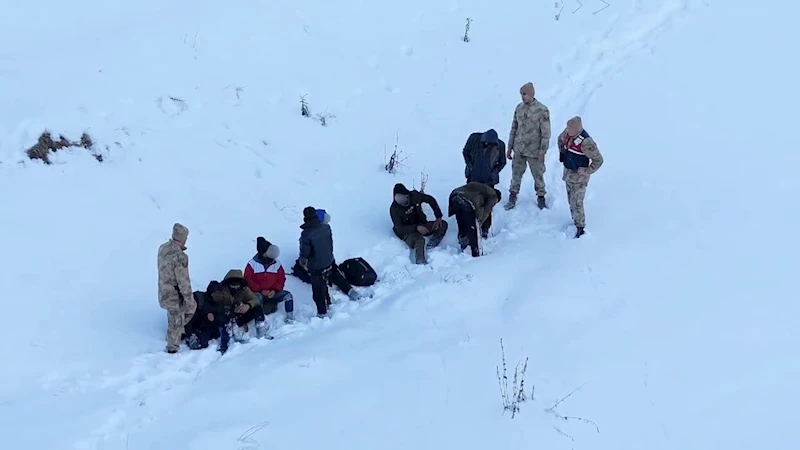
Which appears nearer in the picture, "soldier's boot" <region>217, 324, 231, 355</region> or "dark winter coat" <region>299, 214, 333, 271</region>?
"soldier's boot" <region>217, 324, 231, 355</region>

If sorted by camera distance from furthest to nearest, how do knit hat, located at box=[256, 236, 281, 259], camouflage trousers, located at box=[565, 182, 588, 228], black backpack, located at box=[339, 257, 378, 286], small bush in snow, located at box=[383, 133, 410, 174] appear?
1. small bush in snow, located at box=[383, 133, 410, 174]
2. camouflage trousers, located at box=[565, 182, 588, 228]
3. black backpack, located at box=[339, 257, 378, 286]
4. knit hat, located at box=[256, 236, 281, 259]

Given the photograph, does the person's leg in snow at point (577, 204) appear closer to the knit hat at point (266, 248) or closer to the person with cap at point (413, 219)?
the person with cap at point (413, 219)

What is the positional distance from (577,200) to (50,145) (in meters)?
6.83

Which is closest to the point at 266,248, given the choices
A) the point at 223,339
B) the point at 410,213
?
the point at 223,339

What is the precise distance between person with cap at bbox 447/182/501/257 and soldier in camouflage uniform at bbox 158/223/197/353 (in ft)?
11.7

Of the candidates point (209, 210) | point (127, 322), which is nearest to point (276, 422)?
point (127, 322)

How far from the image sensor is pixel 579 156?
32.2 ft

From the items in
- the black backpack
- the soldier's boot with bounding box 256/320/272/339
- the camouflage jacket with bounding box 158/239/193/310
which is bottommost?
the soldier's boot with bounding box 256/320/272/339

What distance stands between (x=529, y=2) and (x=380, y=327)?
9678mm

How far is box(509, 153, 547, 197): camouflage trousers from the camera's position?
35.7 feet

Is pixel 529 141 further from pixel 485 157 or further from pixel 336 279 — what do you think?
pixel 336 279

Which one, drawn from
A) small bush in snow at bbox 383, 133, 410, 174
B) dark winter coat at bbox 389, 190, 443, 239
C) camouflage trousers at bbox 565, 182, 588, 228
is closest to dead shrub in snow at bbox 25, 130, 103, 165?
dark winter coat at bbox 389, 190, 443, 239

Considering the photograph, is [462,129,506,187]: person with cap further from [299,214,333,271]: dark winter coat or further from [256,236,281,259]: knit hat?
[256,236,281,259]: knit hat

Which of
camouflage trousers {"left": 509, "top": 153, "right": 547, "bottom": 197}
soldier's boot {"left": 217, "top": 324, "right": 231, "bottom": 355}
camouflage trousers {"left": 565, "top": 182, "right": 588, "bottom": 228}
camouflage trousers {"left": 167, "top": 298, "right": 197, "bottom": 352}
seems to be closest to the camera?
camouflage trousers {"left": 167, "top": 298, "right": 197, "bottom": 352}
